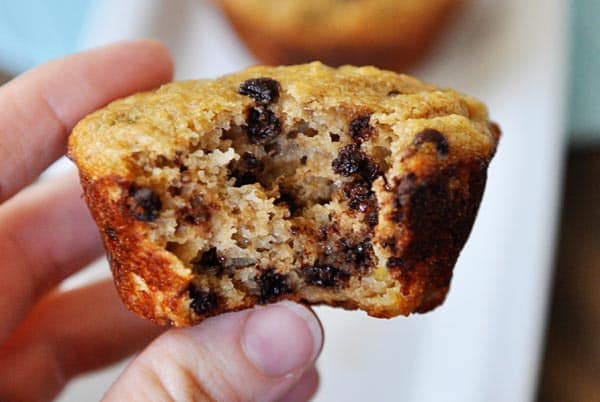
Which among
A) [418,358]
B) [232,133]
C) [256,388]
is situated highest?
[232,133]

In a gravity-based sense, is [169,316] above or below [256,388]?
above

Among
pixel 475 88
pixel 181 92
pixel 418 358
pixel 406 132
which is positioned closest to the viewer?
pixel 406 132

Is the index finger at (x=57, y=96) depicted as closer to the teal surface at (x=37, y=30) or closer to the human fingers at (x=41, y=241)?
the human fingers at (x=41, y=241)

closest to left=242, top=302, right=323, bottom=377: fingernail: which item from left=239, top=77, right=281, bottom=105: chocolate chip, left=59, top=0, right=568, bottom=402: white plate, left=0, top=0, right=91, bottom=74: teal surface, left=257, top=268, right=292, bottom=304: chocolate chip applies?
left=257, top=268, right=292, bottom=304: chocolate chip

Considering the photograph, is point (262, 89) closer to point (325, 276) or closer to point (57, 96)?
point (325, 276)

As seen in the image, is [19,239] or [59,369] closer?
[19,239]

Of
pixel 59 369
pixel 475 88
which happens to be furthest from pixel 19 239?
pixel 475 88

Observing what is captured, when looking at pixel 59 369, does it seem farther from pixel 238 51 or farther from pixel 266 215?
pixel 238 51
